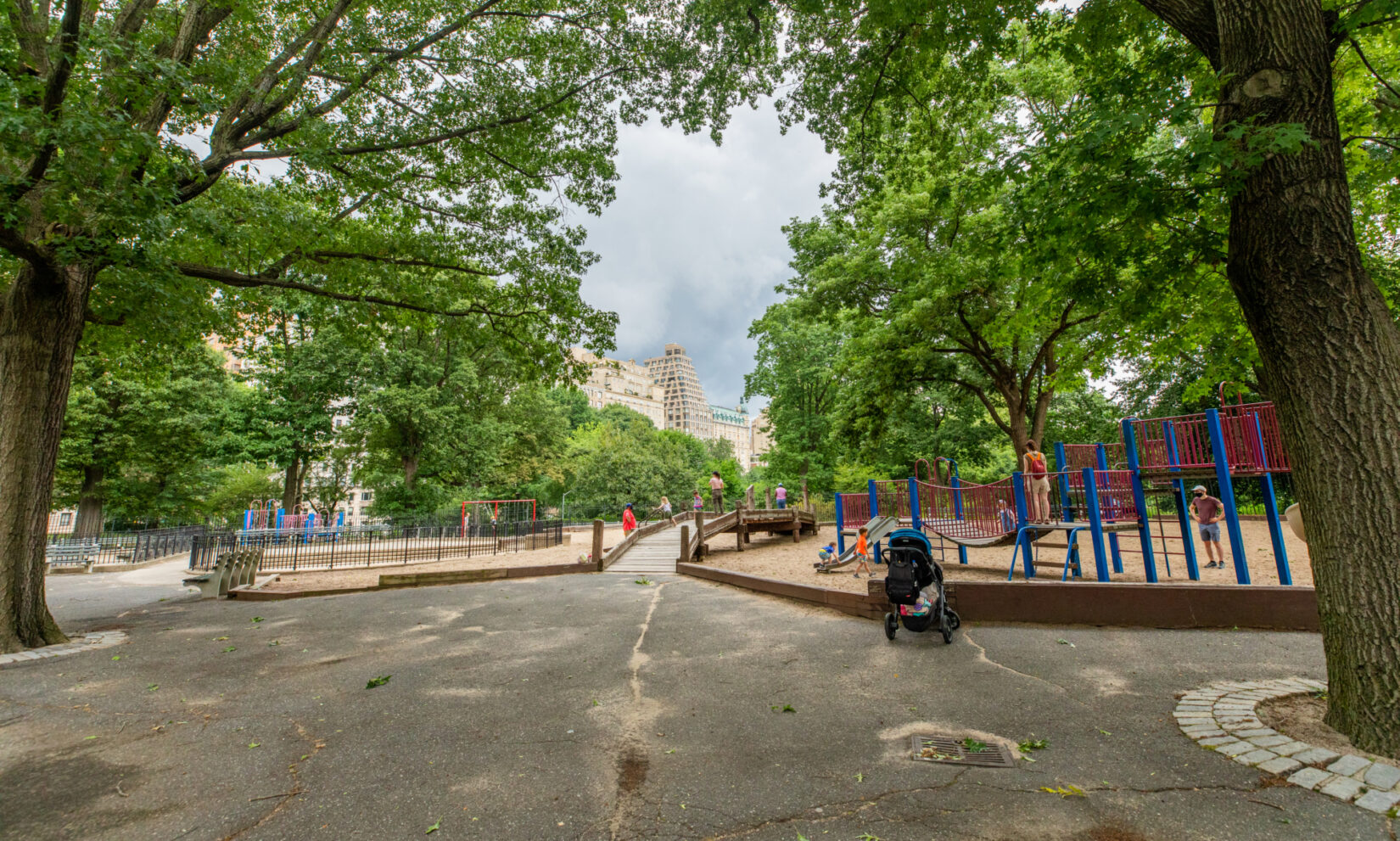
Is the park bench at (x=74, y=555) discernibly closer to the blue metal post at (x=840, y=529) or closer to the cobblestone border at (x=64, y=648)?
the cobblestone border at (x=64, y=648)

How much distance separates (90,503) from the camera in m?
28.7

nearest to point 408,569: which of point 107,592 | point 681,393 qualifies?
point 107,592

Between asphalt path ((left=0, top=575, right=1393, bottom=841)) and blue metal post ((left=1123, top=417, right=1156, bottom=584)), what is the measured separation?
102 inches

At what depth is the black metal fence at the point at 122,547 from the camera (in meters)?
19.2

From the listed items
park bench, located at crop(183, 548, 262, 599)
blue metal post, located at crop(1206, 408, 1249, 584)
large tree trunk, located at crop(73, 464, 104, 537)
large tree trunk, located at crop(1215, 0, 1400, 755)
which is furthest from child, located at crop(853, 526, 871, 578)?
large tree trunk, located at crop(73, 464, 104, 537)

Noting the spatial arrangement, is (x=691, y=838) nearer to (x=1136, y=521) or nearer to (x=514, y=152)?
(x=1136, y=521)

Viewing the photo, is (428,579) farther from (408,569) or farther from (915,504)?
(915,504)

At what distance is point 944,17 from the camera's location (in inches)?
301

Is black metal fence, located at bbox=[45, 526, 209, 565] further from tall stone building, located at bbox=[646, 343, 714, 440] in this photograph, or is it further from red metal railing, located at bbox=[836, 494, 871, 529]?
tall stone building, located at bbox=[646, 343, 714, 440]

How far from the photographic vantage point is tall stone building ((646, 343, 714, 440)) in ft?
582

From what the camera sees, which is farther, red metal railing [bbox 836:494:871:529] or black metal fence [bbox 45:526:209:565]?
black metal fence [bbox 45:526:209:565]

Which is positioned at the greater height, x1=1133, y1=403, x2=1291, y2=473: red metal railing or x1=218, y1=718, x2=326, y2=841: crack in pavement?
x1=1133, y1=403, x2=1291, y2=473: red metal railing

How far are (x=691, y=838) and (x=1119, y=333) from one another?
56.9 ft

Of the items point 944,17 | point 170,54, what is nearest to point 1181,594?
point 944,17
